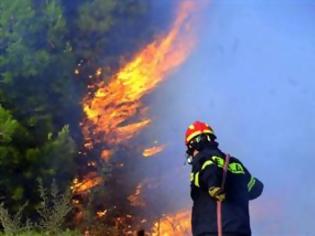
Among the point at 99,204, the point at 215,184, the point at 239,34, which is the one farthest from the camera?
the point at 239,34

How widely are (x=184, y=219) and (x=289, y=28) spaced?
11.2 ft

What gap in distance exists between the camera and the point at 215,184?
211 inches

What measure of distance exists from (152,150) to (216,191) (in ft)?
15.6

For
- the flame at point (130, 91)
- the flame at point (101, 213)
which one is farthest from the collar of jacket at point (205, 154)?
the flame at point (101, 213)

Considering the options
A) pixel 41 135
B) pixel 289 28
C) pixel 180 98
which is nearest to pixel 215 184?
pixel 41 135

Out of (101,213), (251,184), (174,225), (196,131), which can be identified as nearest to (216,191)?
(251,184)

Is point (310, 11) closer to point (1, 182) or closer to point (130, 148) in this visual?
point (130, 148)

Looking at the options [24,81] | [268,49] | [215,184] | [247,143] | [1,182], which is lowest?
[215,184]

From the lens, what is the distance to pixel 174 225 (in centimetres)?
991

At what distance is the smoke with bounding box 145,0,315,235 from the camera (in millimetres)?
10445

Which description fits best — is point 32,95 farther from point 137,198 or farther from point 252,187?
point 252,187

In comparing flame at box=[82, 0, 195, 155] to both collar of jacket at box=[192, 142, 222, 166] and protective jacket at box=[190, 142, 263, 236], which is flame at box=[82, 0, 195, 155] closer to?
collar of jacket at box=[192, 142, 222, 166]

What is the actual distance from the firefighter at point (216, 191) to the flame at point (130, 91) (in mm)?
3818

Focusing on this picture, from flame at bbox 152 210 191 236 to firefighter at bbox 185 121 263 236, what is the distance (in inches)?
166
